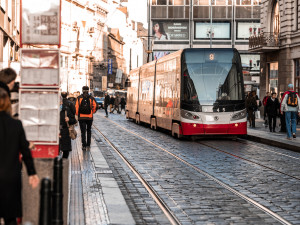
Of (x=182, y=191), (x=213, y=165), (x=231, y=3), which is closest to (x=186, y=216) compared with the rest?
(x=182, y=191)

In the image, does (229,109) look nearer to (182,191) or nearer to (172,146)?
(172,146)

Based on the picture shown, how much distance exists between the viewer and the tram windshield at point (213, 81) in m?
21.1

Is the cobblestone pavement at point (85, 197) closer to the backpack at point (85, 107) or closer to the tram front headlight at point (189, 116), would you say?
the backpack at point (85, 107)

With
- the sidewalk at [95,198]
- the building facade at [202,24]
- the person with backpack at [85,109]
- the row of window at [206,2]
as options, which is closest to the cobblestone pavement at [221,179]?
the sidewalk at [95,198]

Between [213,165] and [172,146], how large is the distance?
17.8 feet

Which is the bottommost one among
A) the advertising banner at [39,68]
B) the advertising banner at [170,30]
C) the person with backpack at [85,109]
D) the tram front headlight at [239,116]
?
the tram front headlight at [239,116]

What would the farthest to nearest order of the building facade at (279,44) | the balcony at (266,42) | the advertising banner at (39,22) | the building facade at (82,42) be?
1. the building facade at (82,42)
2. the balcony at (266,42)
3. the building facade at (279,44)
4. the advertising banner at (39,22)

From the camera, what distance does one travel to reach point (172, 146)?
63.4ft

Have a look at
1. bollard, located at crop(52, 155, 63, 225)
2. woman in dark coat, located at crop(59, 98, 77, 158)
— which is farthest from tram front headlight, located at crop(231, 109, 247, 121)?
bollard, located at crop(52, 155, 63, 225)

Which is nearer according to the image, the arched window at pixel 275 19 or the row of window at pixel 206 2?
the arched window at pixel 275 19

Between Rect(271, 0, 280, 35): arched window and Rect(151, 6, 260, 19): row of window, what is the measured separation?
96.1ft

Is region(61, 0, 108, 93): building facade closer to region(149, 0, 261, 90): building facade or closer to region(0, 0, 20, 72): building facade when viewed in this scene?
region(149, 0, 261, 90): building facade

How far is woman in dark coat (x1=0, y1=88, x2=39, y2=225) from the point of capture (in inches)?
208

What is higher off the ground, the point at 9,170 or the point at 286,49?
the point at 286,49
